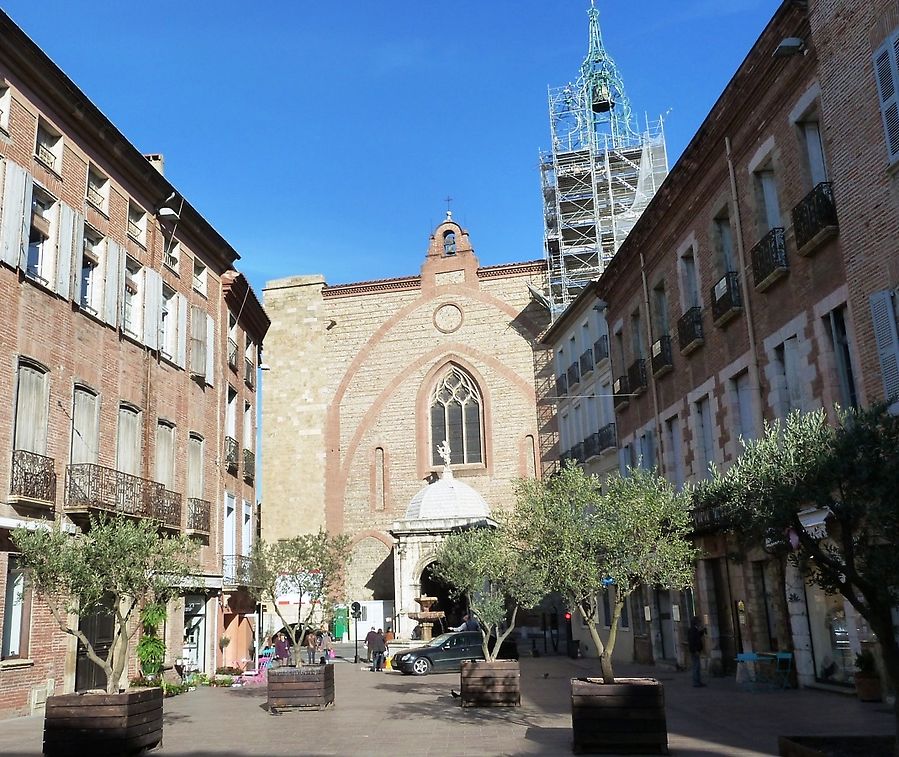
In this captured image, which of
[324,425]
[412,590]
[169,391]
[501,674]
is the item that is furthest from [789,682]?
[324,425]

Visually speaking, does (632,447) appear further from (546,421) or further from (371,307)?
(371,307)

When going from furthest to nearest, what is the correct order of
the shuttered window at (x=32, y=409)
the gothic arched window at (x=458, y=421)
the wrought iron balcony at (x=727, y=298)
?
1. the gothic arched window at (x=458, y=421)
2. the wrought iron balcony at (x=727, y=298)
3. the shuttered window at (x=32, y=409)

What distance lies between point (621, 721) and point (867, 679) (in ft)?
19.0

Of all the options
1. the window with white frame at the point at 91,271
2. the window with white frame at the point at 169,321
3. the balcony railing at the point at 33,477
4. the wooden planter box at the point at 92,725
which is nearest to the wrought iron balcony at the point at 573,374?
the window with white frame at the point at 169,321

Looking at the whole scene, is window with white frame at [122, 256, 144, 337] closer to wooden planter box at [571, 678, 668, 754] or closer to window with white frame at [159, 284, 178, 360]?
window with white frame at [159, 284, 178, 360]

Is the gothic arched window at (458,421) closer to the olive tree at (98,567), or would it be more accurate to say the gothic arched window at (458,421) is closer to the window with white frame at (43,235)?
the window with white frame at (43,235)

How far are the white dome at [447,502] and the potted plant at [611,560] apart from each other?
2595 centimetres

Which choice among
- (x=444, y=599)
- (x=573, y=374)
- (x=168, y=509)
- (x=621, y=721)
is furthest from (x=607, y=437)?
(x=621, y=721)

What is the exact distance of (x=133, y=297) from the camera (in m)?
23.0

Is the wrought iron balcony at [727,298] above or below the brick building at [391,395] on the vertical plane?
below

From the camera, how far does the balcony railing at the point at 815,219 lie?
15.1 meters

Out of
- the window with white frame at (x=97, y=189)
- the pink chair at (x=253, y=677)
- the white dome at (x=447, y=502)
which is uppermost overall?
the window with white frame at (x=97, y=189)

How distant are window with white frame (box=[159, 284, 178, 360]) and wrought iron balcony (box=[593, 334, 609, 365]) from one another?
1434 cm

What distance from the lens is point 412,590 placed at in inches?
1507
